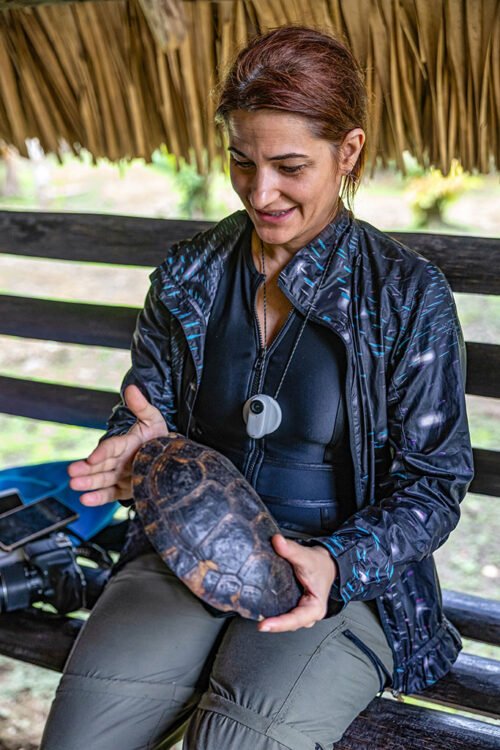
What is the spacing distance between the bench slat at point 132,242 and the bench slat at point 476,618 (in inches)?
37.2

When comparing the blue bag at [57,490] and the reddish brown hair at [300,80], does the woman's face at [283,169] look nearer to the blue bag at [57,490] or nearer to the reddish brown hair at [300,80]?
the reddish brown hair at [300,80]

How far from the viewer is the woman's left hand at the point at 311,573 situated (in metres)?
1.65

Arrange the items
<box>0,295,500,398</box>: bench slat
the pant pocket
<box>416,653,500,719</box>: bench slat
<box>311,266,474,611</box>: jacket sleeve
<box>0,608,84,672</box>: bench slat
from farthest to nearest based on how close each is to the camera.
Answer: <box>0,295,500,398</box>: bench slat
<box>0,608,84,672</box>: bench slat
<box>416,653,500,719</box>: bench slat
the pant pocket
<box>311,266,474,611</box>: jacket sleeve

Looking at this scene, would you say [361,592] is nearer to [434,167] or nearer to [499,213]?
[434,167]

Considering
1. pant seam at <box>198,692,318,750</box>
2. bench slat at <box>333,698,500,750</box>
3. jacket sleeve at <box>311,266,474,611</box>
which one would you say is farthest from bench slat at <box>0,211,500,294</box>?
pant seam at <box>198,692,318,750</box>

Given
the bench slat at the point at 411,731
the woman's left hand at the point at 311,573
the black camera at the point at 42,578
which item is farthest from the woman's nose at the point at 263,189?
the black camera at the point at 42,578

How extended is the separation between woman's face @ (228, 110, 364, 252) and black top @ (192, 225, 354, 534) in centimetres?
22

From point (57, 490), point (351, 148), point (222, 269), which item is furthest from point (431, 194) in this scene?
point (351, 148)

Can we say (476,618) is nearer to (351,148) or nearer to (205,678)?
(205,678)

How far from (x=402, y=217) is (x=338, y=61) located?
8273mm

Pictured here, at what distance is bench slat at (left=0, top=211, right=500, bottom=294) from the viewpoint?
249 centimetres

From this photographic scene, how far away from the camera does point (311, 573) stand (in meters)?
1.67

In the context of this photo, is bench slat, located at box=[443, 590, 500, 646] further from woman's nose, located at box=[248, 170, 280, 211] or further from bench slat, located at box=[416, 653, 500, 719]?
woman's nose, located at box=[248, 170, 280, 211]

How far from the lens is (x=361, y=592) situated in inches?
67.4
